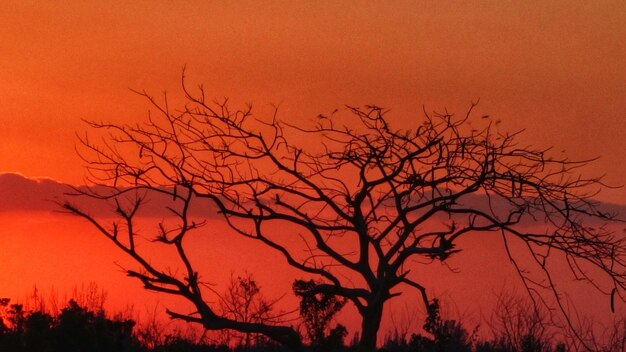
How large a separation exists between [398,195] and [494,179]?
5.97 ft

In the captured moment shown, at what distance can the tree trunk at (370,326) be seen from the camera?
18.2 m

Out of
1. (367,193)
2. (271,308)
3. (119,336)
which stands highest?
(367,193)

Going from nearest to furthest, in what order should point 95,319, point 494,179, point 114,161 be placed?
point 494,179 → point 114,161 → point 95,319

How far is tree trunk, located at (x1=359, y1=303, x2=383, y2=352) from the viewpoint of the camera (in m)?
18.2

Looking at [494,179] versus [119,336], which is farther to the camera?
[119,336]

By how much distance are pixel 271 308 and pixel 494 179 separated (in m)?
7.07

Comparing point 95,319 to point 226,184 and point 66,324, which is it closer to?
point 66,324

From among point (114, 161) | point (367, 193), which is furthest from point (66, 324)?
point (367, 193)

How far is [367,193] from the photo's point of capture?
18531mm

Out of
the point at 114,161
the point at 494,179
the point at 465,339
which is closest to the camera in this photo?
the point at 494,179

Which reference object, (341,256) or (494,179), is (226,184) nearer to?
(341,256)

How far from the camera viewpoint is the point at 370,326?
18.3 meters

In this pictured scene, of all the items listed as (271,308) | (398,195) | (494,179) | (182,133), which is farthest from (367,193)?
(271,308)

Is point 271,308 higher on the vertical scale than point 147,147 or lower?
lower
